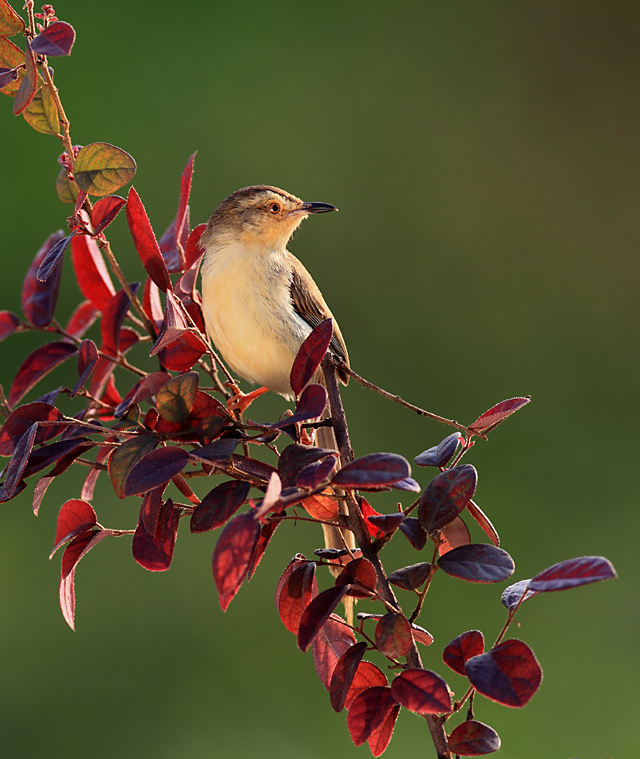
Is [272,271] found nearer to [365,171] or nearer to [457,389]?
[457,389]

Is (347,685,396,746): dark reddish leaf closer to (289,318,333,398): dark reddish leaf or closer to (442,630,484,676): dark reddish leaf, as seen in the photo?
(442,630,484,676): dark reddish leaf

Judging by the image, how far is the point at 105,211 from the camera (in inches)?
32.1

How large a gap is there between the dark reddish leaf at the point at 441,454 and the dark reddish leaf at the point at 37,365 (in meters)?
0.50

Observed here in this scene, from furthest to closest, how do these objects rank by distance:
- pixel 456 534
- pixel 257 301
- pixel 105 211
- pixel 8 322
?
1. pixel 257 301
2. pixel 8 322
3. pixel 105 211
4. pixel 456 534

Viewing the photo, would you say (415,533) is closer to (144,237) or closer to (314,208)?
(144,237)

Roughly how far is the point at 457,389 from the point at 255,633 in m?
1.10

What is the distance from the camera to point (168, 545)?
67 cm

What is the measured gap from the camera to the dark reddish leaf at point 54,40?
0.65 m

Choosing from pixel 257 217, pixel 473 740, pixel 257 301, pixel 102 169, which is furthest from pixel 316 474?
pixel 257 217

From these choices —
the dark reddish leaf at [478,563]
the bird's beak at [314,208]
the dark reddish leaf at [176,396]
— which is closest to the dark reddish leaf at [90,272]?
the dark reddish leaf at [176,396]

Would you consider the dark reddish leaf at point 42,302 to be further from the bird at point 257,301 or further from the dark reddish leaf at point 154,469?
the dark reddish leaf at point 154,469

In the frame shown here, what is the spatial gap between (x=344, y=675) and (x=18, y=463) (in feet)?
1.02

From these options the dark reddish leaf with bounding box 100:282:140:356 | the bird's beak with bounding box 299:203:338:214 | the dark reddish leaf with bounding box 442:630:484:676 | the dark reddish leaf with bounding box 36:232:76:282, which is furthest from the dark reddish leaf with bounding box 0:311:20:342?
the dark reddish leaf with bounding box 442:630:484:676

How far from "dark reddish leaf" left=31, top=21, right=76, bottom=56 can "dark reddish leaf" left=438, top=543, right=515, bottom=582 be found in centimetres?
51
